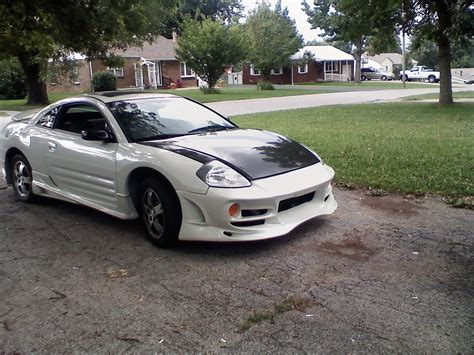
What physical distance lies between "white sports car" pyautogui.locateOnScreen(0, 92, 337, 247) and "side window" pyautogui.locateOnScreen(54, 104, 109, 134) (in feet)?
0.04

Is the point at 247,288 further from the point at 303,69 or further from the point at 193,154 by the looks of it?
the point at 303,69

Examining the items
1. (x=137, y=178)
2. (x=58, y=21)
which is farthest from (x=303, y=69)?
(x=137, y=178)

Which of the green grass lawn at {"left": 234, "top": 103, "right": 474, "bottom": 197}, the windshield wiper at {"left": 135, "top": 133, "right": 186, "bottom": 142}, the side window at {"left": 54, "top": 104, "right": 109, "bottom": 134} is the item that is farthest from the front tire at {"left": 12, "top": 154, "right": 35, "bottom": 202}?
the green grass lawn at {"left": 234, "top": 103, "right": 474, "bottom": 197}

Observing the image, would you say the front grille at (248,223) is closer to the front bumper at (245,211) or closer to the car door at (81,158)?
the front bumper at (245,211)

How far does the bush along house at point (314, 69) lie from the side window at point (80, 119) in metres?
49.0

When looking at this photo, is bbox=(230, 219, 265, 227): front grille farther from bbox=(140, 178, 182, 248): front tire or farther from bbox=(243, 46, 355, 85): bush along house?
bbox=(243, 46, 355, 85): bush along house

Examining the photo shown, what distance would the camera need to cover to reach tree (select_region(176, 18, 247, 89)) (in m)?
32.1

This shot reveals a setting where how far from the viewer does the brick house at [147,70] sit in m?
41.6

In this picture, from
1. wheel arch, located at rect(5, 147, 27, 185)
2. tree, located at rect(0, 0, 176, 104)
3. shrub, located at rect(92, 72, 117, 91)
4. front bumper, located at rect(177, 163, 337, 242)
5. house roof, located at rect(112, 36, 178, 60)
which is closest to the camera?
front bumper, located at rect(177, 163, 337, 242)

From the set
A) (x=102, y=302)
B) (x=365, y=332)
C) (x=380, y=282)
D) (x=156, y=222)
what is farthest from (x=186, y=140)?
(x=365, y=332)

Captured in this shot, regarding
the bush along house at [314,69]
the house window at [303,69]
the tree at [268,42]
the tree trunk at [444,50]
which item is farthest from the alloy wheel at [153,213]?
the house window at [303,69]

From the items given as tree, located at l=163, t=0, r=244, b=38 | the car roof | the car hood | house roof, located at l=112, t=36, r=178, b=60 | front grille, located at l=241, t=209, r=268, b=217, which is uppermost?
tree, located at l=163, t=0, r=244, b=38

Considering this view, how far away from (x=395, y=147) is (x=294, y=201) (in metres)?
4.98

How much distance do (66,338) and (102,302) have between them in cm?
49
